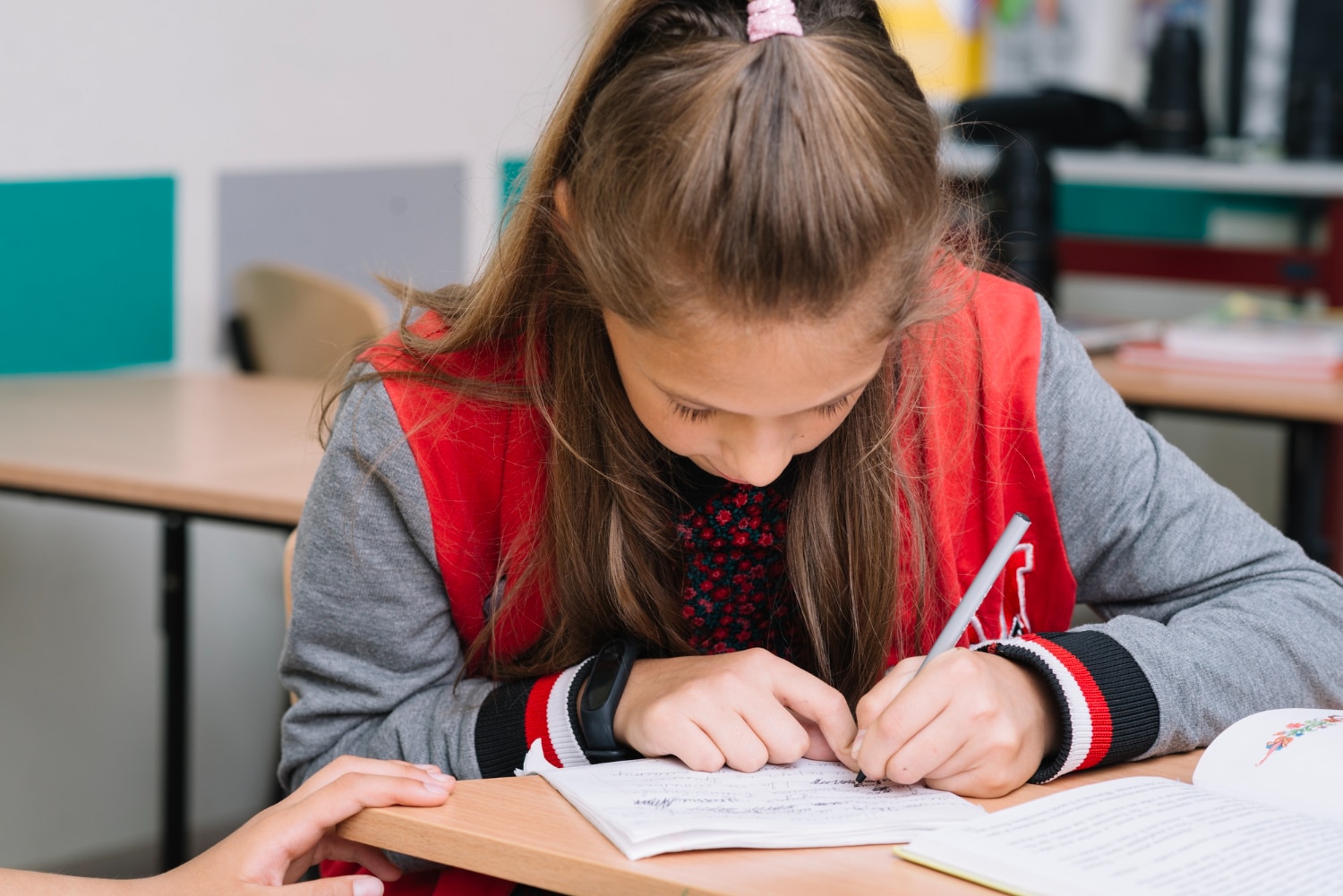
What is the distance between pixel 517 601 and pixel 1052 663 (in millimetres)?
349

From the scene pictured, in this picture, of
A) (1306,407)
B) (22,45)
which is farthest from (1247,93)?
(22,45)

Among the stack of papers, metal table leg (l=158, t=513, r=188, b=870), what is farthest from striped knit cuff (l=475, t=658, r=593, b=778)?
the stack of papers

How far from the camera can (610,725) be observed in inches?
34.1

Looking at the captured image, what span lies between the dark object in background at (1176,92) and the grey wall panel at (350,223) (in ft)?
5.30

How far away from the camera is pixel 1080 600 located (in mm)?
1099

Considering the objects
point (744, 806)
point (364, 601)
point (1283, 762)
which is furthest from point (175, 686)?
point (1283, 762)

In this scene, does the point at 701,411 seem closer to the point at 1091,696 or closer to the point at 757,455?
the point at 757,455

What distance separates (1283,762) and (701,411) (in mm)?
364

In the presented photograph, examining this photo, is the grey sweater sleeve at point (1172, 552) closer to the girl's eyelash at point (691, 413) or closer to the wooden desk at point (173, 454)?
the girl's eyelash at point (691, 413)

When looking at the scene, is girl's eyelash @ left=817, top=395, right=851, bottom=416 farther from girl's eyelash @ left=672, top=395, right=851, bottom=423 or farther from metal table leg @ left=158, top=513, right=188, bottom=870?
metal table leg @ left=158, top=513, right=188, bottom=870

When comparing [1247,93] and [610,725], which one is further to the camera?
[1247,93]

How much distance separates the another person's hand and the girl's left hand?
0.73 feet

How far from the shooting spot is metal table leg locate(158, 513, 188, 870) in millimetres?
1813

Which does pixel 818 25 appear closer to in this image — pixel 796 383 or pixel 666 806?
pixel 796 383
